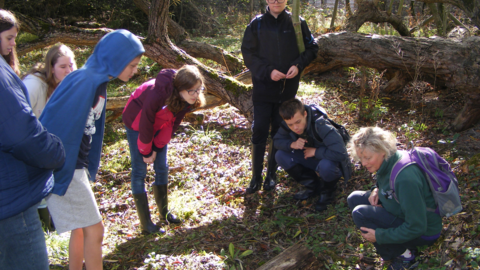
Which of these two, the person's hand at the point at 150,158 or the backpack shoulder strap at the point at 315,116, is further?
the backpack shoulder strap at the point at 315,116

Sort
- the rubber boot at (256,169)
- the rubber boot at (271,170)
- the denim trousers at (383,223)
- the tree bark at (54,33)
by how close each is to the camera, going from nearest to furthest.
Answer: the denim trousers at (383,223) < the rubber boot at (256,169) < the rubber boot at (271,170) < the tree bark at (54,33)

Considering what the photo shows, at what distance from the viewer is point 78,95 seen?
2.15m

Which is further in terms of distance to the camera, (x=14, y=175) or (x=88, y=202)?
(x=88, y=202)

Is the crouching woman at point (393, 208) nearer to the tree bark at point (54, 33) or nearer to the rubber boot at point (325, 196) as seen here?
the rubber boot at point (325, 196)

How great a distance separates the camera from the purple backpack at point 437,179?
2439 mm

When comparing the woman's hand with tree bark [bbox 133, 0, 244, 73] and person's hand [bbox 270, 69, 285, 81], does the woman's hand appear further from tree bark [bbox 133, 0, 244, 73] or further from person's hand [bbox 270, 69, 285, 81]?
tree bark [bbox 133, 0, 244, 73]

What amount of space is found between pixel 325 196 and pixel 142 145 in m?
1.97

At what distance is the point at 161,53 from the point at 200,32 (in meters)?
10.3

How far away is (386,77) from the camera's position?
21.5ft

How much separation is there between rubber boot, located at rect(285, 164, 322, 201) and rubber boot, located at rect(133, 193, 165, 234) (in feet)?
5.00

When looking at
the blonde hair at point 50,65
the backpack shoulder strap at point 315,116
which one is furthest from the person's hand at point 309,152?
the blonde hair at point 50,65

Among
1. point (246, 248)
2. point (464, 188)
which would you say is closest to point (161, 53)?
point (246, 248)

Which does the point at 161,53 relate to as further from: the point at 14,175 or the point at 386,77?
the point at 14,175

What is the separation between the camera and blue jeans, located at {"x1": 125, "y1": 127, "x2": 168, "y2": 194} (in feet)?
10.7
